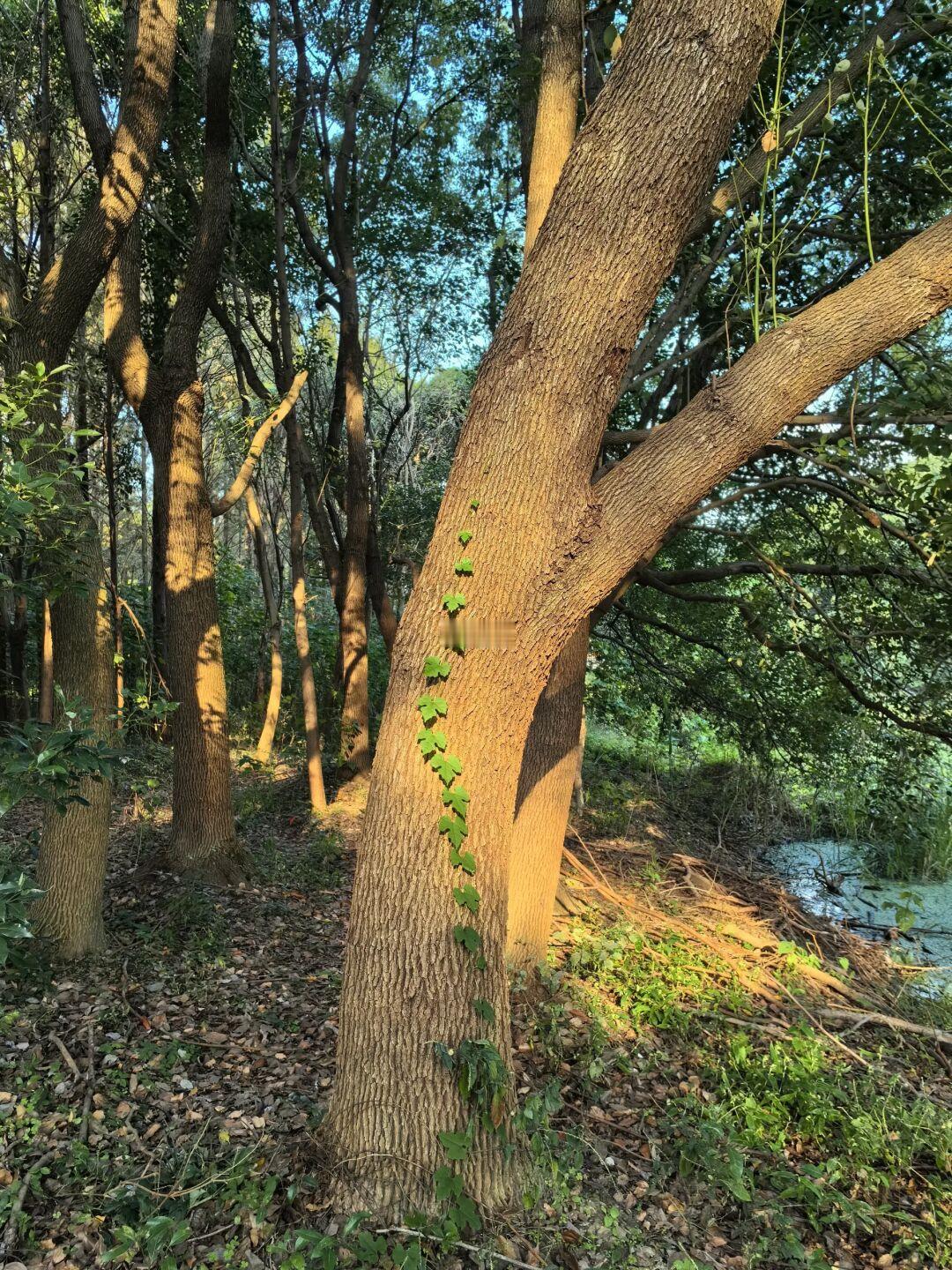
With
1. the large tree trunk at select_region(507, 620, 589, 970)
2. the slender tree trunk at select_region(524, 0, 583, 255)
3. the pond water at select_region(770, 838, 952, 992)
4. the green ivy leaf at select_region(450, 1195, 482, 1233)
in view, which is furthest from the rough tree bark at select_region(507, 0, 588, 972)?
the pond water at select_region(770, 838, 952, 992)

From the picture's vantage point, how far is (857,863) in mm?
7574

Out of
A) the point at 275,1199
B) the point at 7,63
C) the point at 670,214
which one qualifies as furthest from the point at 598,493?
the point at 7,63

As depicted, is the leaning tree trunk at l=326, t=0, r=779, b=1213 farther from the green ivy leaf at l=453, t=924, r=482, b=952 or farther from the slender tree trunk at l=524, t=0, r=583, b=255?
the slender tree trunk at l=524, t=0, r=583, b=255

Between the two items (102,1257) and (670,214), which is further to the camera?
(670,214)

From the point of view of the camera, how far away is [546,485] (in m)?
2.19

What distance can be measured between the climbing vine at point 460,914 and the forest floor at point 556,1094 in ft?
0.56

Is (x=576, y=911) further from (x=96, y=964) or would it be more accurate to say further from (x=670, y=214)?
(x=670, y=214)

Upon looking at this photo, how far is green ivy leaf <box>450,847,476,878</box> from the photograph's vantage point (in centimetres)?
219

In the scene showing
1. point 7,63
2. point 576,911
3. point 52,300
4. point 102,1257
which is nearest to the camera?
point 102,1257

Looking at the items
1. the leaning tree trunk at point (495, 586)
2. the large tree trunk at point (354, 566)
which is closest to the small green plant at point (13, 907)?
the leaning tree trunk at point (495, 586)

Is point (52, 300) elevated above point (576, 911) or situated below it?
above

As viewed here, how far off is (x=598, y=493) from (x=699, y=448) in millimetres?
306

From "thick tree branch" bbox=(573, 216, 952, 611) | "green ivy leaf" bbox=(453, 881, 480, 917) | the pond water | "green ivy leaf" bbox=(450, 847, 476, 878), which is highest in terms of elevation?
"thick tree branch" bbox=(573, 216, 952, 611)

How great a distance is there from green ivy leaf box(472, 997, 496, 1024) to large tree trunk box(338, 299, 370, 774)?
5.83 meters
